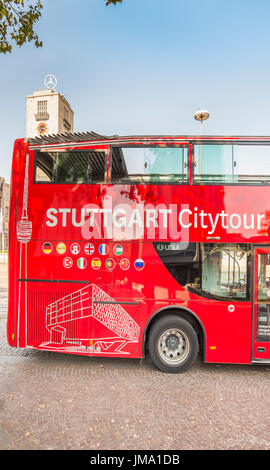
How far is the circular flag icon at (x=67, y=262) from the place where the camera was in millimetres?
4750

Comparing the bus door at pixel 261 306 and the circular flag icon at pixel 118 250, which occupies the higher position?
the circular flag icon at pixel 118 250

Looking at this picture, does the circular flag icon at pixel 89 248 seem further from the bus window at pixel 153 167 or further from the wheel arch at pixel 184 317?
the wheel arch at pixel 184 317

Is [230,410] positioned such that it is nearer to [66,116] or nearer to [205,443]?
[205,443]

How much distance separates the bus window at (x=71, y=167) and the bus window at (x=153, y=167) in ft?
0.97

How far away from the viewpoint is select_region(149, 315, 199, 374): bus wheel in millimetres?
4586

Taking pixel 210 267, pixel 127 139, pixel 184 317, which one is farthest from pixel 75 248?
pixel 210 267

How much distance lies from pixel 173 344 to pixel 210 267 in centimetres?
163

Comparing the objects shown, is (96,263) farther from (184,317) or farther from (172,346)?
(172,346)

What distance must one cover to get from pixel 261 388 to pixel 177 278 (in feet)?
7.37

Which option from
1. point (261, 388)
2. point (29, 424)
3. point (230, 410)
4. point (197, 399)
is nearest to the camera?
point (29, 424)

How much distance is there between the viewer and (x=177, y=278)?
15.1ft

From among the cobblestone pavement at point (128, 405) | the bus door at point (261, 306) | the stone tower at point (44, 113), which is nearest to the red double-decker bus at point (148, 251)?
the bus door at point (261, 306)
